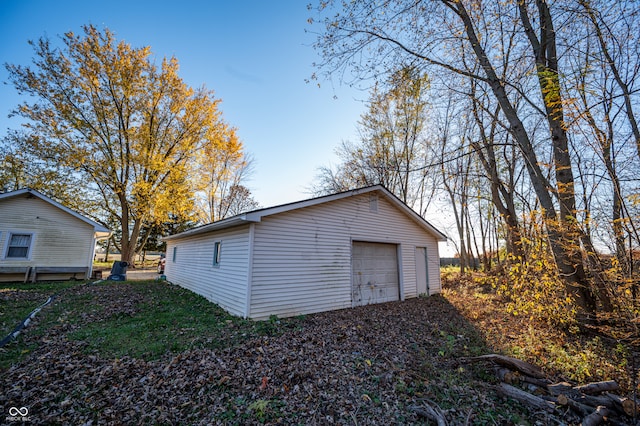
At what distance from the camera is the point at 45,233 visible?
12711mm

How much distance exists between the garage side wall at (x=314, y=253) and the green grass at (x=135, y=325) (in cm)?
72

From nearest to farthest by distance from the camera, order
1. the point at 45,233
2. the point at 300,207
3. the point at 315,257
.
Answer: the point at 300,207 → the point at 315,257 → the point at 45,233

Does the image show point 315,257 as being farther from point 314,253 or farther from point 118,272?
point 118,272

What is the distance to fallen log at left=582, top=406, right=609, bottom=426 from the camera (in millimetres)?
2965

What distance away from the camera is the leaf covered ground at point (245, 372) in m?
3.24

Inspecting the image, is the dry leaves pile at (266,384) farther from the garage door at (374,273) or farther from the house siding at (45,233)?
the house siding at (45,233)

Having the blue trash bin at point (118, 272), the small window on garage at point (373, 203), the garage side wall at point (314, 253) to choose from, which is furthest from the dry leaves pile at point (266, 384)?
the blue trash bin at point (118, 272)

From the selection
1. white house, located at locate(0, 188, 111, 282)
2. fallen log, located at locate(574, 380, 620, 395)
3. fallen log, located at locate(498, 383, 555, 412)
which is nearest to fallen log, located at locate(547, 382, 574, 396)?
fallen log, located at locate(574, 380, 620, 395)

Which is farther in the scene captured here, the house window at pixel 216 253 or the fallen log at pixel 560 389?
the house window at pixel 216 253

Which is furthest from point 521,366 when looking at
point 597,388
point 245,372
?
point 245,372

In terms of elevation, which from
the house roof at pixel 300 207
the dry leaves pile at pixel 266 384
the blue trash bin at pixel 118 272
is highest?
the house roof at pixel 300 207

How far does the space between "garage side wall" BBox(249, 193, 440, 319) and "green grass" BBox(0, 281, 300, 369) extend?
0.72 m

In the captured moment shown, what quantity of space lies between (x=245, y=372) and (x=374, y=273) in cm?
640

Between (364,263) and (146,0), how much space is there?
35.9 ft
